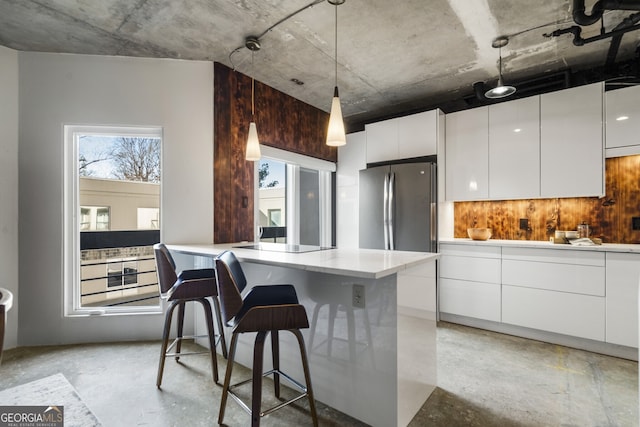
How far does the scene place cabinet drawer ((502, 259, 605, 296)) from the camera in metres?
2.65

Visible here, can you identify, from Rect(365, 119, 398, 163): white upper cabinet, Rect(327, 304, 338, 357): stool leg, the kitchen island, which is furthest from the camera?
Rect(365, 119, 398, 163): white upper cabinet

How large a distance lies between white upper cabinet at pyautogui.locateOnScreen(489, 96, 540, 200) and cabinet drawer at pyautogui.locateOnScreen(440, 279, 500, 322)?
101 centimetres

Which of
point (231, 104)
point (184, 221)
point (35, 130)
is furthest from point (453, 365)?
point (35, 130)

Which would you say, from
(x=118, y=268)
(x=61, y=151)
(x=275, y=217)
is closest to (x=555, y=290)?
(x=275, y=217)

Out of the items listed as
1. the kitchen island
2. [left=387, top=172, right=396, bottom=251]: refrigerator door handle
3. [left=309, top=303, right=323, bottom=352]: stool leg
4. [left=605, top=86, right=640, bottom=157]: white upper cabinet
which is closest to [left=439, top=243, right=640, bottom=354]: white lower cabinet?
[left=387, top=172, right=396, bottom=251]: refrigerator door handle

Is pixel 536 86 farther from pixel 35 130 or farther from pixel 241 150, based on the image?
pixel 35 130

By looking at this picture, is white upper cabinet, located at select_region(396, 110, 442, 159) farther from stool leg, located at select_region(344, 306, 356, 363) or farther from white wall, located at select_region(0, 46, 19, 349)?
white wall, located at select_region(0, 46, 19, 349)

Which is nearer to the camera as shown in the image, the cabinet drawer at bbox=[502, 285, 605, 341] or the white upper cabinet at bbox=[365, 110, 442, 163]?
the cabinet drawer at bbox=[502, 285, 605, 341]

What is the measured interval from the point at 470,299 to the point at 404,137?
2.03 metres

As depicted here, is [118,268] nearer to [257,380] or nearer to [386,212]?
[257,380]

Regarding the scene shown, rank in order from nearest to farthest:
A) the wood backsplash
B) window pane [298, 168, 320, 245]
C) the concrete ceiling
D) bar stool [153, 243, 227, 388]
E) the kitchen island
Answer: the kitchen island → bar stool [153, 243, 227, 388] → the concrete ceiling → the wood backsplash → window pane [298, 168, 320, 245]

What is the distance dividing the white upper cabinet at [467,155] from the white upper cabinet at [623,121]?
3.27ft

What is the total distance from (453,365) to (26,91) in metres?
4.46

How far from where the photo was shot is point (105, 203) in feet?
10.1
